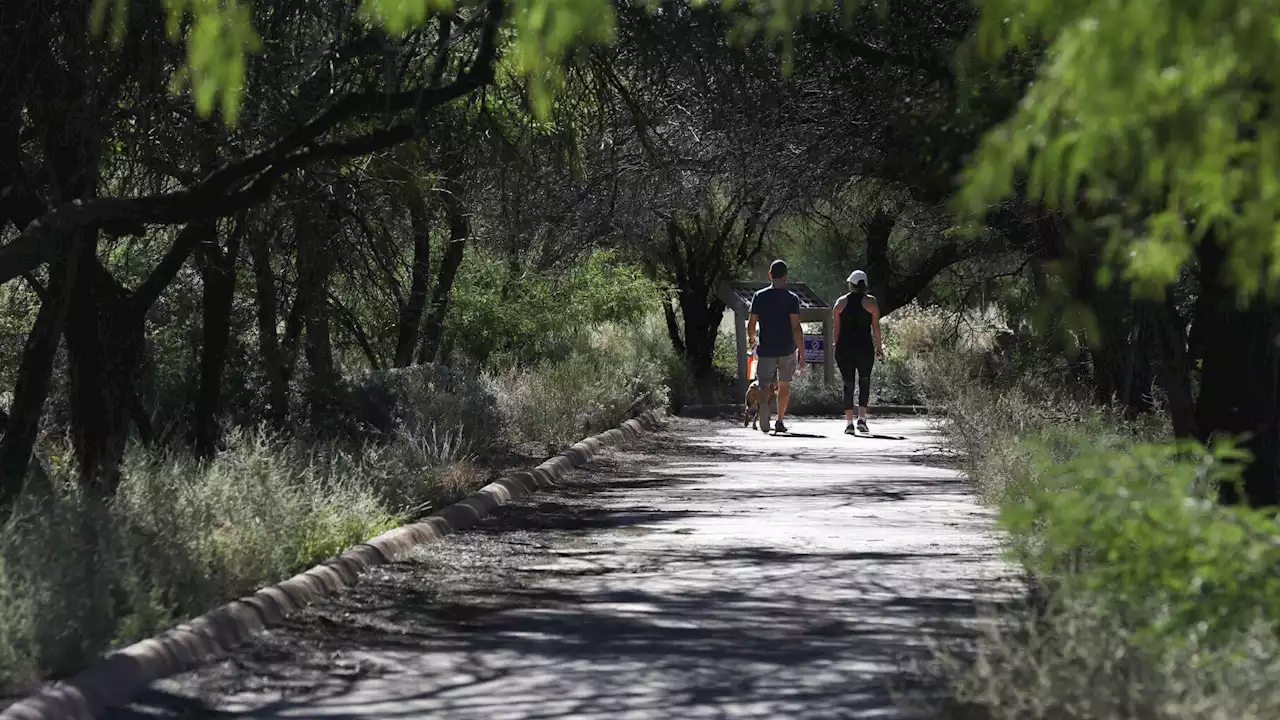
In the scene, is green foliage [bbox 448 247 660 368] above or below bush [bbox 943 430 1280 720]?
above

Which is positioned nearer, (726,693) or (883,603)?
(726,693)

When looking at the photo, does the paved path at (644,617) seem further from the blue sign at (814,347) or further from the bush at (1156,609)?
the blue sign at (814,347)

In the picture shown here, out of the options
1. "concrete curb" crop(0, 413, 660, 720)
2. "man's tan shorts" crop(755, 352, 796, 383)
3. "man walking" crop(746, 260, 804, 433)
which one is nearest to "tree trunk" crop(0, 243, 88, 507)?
"concrete curb" crop(0, 413, 660, 720)

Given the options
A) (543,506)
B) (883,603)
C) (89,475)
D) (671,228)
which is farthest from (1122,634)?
(671,228)

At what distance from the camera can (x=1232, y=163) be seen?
5.59 meters

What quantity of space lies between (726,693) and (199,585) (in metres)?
3.10

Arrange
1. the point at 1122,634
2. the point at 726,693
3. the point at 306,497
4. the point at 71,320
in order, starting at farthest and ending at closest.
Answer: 1. the point at 71,320
2. the point at 306,497
3. the point at 726,693
4. the point at 1122,634

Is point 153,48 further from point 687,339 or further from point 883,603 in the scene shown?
point 687,339

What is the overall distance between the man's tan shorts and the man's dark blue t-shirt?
20cm

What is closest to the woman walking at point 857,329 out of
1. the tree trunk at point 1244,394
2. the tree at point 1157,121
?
the tree trunk at point 1244,394

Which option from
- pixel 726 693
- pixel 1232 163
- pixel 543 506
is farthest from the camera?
pixel 543 506

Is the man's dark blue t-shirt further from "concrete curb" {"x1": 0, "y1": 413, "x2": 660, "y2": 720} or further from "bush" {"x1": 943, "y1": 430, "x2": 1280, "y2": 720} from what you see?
"bush" {"x1": 943, "y1": 430, "x2": 1280, "y2": 720}

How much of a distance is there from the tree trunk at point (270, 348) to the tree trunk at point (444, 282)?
147 inches

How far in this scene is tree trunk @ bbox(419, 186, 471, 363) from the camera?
24.0m
